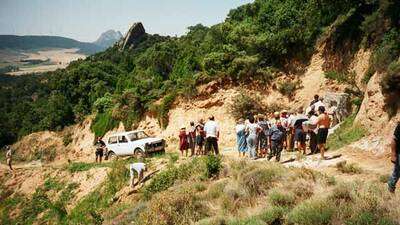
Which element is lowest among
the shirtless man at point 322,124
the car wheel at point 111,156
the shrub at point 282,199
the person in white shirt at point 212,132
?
the car wheel at point 111,156

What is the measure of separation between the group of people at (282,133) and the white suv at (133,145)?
642cm

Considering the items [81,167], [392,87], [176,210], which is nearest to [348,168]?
[392,87]

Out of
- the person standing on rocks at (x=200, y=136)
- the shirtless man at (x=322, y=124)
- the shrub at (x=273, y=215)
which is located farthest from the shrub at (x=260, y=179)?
the person standing on rocks at (x=200, y=136)

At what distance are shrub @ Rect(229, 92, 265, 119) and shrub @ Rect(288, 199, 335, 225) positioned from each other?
16.1 metres

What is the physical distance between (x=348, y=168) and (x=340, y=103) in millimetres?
8815

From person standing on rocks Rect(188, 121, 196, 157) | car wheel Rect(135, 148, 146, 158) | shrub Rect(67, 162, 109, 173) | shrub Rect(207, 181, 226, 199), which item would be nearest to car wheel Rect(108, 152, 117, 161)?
shrub Rect(67, 162, 109, 173)

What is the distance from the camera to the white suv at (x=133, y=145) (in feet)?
72.2

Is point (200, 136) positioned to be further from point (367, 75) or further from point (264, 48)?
point (264, 48)

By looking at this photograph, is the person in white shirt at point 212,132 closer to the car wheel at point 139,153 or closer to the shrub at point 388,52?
the shrub at point 388,52

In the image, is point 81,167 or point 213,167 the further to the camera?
point 81,167

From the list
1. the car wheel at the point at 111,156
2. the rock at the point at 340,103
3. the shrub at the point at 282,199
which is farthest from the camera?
the car wheel at the point at 111,156

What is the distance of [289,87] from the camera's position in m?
25.5

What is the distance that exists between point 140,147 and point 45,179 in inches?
266

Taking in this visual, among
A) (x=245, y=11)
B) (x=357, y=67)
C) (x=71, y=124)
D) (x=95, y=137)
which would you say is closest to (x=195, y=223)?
(x=357, y=67)
